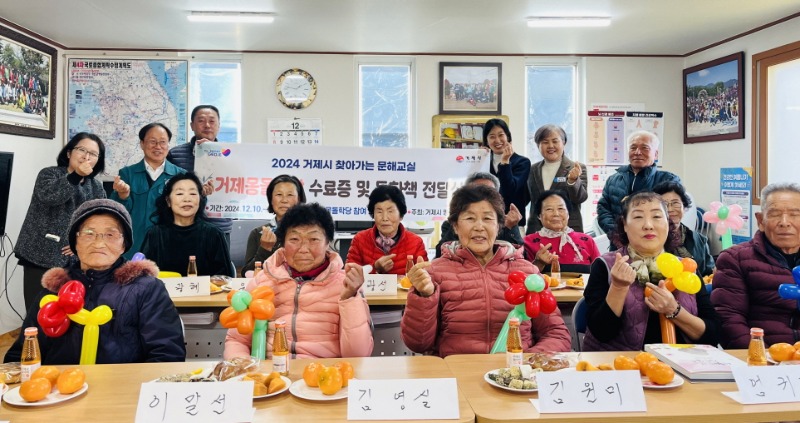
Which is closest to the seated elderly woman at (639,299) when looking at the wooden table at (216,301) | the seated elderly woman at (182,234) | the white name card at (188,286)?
the wooden table at (216,301)

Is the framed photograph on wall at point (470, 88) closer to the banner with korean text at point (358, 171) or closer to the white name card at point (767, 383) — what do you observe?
the banner with korean text at point (358, 171)

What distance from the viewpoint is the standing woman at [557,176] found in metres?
4.12

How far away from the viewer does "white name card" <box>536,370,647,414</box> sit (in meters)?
1.30

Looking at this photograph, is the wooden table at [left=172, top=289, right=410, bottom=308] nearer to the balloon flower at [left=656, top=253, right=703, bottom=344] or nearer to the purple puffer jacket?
the balloon flower at [left=656, top=253, right=703, bottom=344]

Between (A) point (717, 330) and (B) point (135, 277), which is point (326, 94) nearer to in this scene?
(B) point (135, 277)

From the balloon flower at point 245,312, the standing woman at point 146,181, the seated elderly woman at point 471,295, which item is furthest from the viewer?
the standing woman at point 146,181

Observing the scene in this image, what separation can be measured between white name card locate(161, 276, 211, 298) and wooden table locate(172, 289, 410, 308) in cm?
4

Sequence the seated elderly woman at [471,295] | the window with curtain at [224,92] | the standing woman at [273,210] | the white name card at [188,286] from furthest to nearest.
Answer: the window with curtain at [224,92] < the standing woman at [273,210] < the white name card at [188,286] < the seated elderly woman at [471,295]

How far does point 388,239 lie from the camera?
3.48 meters

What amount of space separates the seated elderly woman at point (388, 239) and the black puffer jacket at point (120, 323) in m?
1.65

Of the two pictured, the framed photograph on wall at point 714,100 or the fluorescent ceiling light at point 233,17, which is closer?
the fluorescent ceiling light at point 233,17

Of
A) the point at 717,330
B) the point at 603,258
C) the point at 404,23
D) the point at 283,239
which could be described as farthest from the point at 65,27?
the point at 717,330

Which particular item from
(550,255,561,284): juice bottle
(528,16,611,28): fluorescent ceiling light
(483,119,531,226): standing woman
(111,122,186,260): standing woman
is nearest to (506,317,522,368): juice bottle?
(550,255,561,284): juice bottle

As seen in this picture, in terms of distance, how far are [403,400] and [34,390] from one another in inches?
34.2
